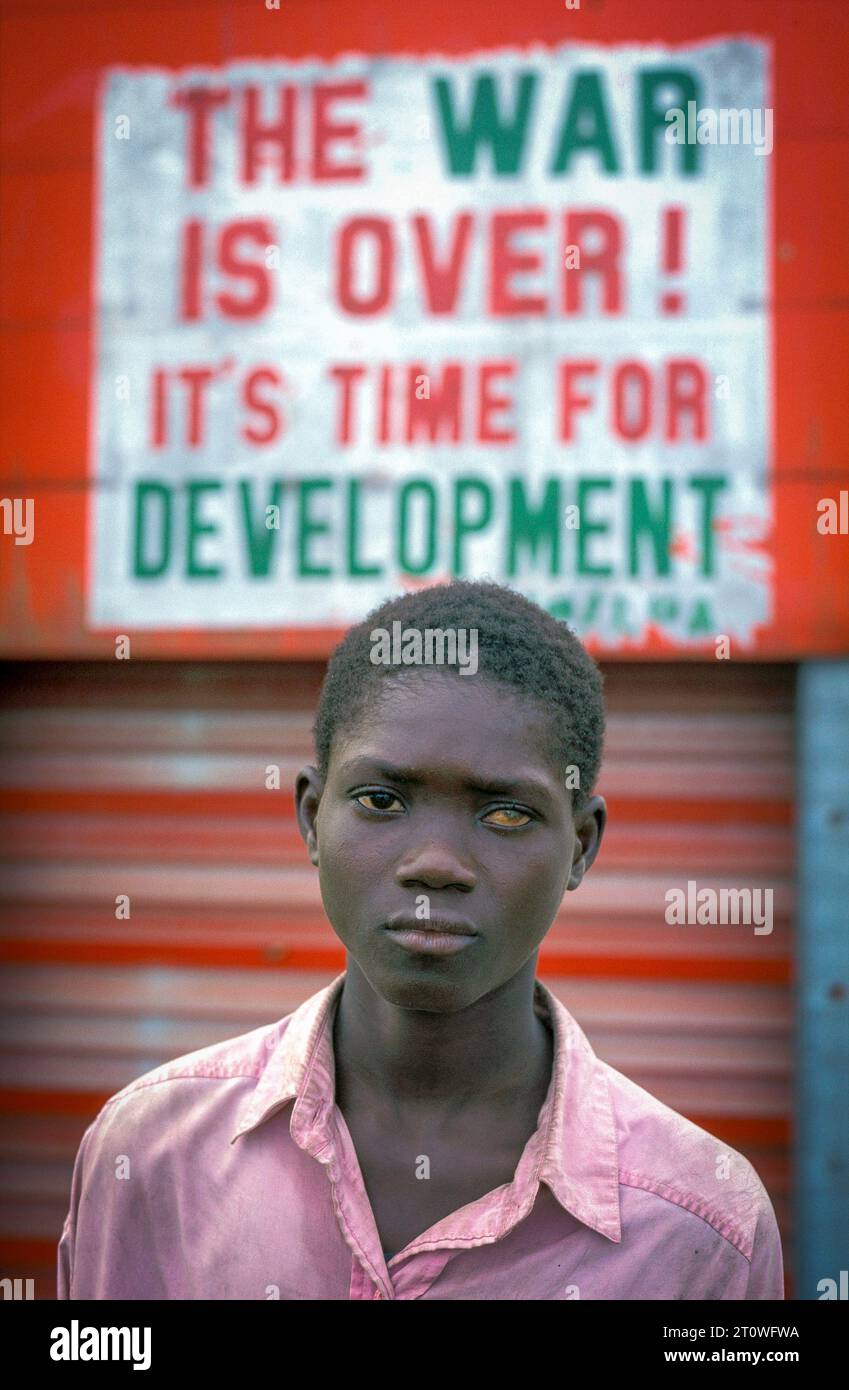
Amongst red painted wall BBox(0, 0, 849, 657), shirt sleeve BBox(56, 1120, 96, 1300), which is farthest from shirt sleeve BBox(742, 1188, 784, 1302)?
red painted wall BBox(0, 0, 849, 657)

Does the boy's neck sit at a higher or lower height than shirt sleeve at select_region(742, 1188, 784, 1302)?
higher

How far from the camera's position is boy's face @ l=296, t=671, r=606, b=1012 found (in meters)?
1.59

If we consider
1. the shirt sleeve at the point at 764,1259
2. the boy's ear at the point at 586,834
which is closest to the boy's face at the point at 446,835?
the boy's ear at the point at 586,834

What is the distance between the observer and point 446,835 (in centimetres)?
159

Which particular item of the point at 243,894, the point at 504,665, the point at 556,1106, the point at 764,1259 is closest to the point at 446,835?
the point at 504,665

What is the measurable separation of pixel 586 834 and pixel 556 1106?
0.42 meters

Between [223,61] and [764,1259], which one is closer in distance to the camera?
[764,1259]

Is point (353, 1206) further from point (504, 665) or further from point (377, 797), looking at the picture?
point (504, 665)

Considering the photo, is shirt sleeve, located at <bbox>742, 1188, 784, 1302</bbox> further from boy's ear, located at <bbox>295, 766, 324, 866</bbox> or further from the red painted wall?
the red painted wall

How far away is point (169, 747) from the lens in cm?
420

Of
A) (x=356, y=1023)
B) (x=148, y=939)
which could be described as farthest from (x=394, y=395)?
(x=356, y=1023)

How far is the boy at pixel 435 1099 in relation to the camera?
63.5 inches

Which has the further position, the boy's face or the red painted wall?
the red painted wall

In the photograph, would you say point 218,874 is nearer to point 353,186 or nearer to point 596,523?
point 596,523
